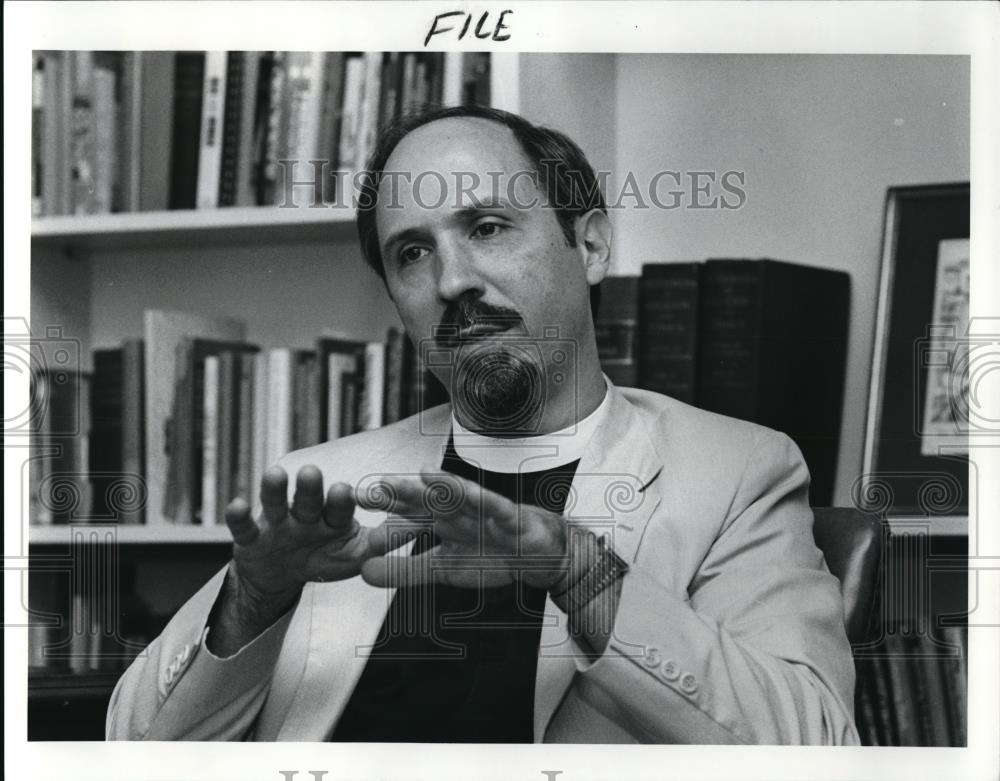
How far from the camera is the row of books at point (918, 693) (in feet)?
4.77

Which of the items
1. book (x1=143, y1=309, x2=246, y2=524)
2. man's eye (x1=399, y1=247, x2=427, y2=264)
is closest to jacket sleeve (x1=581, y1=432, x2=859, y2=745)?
man's eye (x1=399, y1=247, x2=427, y2=264)

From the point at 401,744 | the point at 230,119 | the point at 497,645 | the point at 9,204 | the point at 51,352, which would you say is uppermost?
the point at 230,119

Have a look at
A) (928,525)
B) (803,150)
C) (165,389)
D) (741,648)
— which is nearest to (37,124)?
(165,389)

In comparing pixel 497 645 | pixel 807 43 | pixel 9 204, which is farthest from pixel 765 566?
pixel 9 204

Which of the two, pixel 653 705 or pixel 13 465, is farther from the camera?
pixel 13 465

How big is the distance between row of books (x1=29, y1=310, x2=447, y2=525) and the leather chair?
0.52 meters

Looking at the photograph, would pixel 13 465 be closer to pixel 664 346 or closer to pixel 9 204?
pixel 9 204

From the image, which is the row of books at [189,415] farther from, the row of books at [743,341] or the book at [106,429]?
the row of books at [743,341]

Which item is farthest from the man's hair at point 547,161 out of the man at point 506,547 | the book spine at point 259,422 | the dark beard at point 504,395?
the book spine at point 259,422

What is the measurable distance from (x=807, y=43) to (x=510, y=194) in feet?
1.29

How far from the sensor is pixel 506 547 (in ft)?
4.64

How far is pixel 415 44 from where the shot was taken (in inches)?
58.1

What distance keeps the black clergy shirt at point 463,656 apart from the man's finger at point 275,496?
161 mm

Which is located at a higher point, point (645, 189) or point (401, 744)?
point (645, 189)
